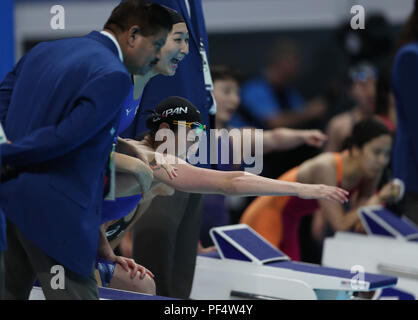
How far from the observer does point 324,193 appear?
2.20 meters

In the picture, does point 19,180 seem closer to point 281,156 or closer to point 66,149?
point 66,149

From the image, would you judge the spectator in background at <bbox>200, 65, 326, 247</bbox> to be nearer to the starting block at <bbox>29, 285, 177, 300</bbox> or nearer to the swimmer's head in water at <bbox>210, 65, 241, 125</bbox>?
the swimmer's head in water at <bbox>210, 65, 241, 125</bbox>

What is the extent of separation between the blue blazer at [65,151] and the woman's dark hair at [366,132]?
222cm

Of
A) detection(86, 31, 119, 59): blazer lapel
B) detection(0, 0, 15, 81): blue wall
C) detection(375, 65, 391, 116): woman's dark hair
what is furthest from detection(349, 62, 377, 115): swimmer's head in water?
detection(86, 31, 119, 59): blazer lapel

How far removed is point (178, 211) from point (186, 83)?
1.63 feet

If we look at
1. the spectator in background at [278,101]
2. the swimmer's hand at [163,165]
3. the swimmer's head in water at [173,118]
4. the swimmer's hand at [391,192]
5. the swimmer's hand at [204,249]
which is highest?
the swimmer's head in water at [173,118]

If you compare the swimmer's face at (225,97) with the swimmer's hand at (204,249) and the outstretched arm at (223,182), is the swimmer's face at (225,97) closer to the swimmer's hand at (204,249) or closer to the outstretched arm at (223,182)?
the swimmer's hand at (204,249)

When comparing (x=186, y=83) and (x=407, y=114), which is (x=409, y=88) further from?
(x=186, y=83)

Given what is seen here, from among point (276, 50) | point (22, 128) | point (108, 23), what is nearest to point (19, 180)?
point (22, 128)

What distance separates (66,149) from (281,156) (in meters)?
3.29

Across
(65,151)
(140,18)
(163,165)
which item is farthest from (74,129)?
(163,165)

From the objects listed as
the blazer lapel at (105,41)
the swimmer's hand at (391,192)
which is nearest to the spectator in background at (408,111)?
the swimmer's hand at (391,192)

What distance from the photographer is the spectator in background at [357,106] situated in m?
5.08

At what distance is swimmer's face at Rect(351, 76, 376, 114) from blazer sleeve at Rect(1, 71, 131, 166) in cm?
349
